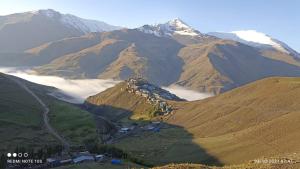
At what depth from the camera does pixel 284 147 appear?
14638 cm

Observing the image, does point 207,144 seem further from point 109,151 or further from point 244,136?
point 109,151

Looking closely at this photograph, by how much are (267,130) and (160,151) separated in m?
45.9

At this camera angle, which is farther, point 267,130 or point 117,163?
point 267,130

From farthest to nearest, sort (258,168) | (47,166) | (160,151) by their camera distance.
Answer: (160,151) < (47,166) < (258,168)

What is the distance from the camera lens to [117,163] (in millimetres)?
118062

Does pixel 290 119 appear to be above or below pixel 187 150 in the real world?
above

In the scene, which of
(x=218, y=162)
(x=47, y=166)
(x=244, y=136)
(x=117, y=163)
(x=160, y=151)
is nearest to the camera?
(x=117, y=163)

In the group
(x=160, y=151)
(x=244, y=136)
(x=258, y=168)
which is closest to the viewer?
(x=258, y=168)

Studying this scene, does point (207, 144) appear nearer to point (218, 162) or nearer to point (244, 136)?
point (244, 136)

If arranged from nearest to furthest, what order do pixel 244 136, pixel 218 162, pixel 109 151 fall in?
pixel 218 162
pixel 109 151
pixel 244 136

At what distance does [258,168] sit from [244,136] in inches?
3790

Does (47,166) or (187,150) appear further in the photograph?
(187,150)

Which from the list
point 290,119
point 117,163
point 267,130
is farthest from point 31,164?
point 290,119

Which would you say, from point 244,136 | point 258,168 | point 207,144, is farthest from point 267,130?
point 258,168
